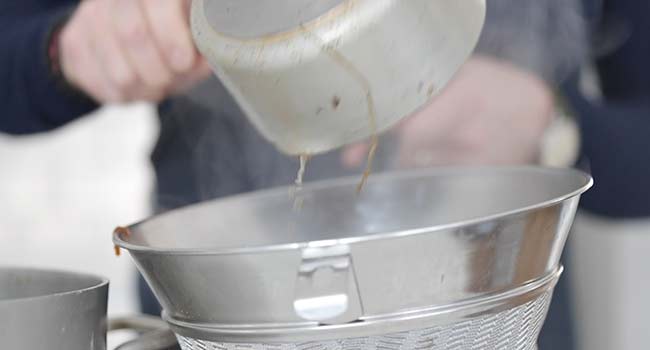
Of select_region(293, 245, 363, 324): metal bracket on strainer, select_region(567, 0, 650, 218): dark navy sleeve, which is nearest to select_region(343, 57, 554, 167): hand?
select_region(567, 0, 650, 218): dark navy sleeve

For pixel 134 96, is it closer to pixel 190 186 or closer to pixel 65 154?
pixel 190 186

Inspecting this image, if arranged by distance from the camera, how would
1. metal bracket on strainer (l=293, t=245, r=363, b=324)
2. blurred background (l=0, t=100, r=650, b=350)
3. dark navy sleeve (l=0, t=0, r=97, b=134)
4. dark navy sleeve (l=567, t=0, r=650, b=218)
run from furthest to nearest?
blurred background (l=0, t=100, r=650, b=350), dark navy sleeve (l=567, t=0, r=650, b=218), dark navy sleeve (l=0, t=0, r=97, b=134), metal bracket on strainer (l=293, t=245, r=363, b=324)

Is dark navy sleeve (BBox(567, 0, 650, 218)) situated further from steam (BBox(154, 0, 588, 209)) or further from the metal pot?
the metal pot

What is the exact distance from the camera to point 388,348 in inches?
18.8

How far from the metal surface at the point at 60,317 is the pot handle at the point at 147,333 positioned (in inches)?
0.8

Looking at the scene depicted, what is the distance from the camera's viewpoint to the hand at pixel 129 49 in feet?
2.19

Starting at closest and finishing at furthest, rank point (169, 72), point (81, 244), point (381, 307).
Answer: point (381, 307) → point (169, 72) → point (81, 244)

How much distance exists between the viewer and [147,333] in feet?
1.81

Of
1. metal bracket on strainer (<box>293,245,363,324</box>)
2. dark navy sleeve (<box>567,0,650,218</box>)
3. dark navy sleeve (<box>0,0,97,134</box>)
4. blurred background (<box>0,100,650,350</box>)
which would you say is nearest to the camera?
metal bracket on strainer (<box>293,245,363,324</box>)

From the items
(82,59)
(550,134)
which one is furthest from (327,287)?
(550,134)

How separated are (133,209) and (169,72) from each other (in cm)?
142

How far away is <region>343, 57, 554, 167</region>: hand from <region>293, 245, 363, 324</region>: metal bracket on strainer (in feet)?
1.61

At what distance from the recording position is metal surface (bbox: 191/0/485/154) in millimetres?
460

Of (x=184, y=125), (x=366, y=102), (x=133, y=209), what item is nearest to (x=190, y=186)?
(x=184, y=125)
